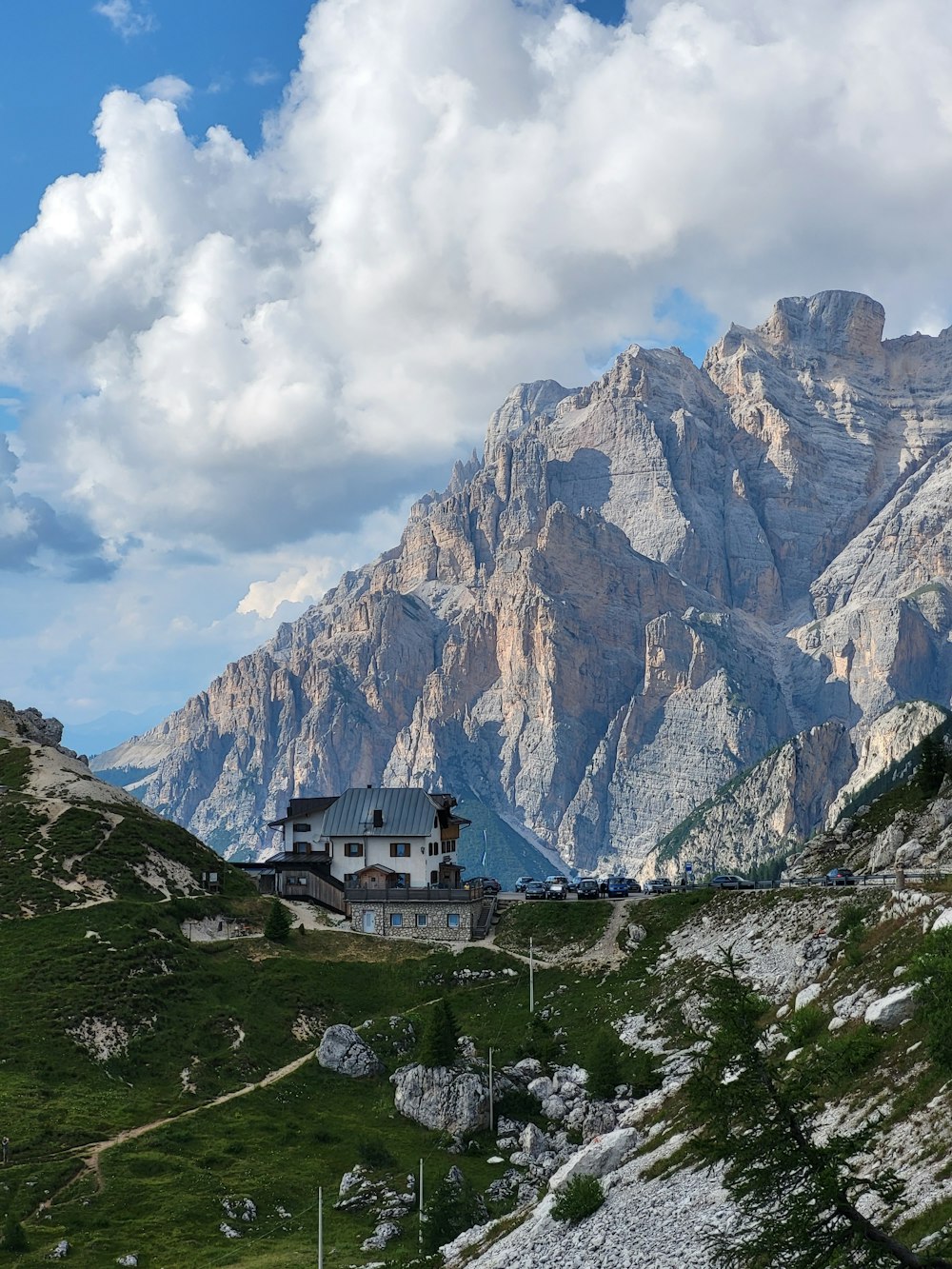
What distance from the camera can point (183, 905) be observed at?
104438 mm

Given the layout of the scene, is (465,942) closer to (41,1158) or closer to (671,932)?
(671,932)

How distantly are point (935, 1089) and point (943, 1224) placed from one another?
7.61m

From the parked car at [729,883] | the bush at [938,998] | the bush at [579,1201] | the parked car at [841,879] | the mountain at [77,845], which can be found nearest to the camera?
the bush at [938,998]

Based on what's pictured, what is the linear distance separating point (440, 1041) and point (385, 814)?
169ft

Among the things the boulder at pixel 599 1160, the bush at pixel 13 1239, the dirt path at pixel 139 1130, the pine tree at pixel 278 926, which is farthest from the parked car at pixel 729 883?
the bush at pixel 13 1239

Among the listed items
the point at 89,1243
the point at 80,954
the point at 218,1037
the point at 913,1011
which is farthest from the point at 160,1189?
the point at 913,1011

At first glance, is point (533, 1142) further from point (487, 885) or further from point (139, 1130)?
point (487, 885)

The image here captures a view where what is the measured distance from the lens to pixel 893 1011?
140 feet

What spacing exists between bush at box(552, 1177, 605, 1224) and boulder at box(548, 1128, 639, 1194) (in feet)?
3.98

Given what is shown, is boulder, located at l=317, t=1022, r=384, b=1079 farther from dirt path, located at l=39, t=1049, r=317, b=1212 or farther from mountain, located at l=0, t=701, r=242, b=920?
mountain, located at l=0, t=701, r=242, b=920

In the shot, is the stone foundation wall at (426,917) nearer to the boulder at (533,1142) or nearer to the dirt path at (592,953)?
the dirt path at (592,953)

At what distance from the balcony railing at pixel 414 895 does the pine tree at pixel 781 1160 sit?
83528 mm

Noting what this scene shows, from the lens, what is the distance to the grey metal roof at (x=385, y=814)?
12294 cm

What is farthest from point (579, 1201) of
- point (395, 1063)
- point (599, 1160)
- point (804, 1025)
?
point (395, 1063)
